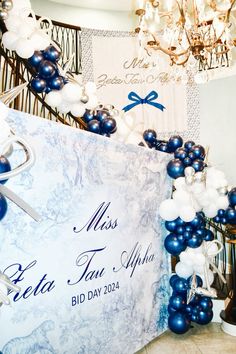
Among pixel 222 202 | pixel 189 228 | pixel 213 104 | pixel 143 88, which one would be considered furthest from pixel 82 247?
pixel 213 104

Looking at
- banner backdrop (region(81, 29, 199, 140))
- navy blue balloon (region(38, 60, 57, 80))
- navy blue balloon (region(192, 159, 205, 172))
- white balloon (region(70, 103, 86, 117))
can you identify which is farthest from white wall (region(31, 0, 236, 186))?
navy blue balloon (region(38, 60, 57, 80))

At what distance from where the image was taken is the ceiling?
6031 millimetres

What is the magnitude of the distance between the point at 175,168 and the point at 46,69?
1.35m

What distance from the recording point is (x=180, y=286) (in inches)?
117

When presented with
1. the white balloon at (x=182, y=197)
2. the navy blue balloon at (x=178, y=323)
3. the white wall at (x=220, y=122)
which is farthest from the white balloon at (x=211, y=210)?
the white wall at (x=220, y=122)

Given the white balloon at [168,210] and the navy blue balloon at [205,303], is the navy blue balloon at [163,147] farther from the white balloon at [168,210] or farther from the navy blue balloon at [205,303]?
the navy blue balloon at [205,303]

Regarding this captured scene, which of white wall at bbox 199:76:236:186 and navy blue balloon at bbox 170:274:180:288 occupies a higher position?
white wall at bbox 199:76:236:186

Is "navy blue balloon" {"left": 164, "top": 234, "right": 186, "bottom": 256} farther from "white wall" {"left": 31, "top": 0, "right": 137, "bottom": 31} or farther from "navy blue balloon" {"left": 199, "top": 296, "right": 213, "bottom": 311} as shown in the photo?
"white wall" {"left": 31, "top": 0, "right": 137, "bottom": 31}

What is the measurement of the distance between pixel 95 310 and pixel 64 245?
0.58 metres

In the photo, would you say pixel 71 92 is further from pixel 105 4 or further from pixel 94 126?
pixel 105 4

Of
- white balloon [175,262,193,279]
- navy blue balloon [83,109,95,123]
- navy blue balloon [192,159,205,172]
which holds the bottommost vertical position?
white balloon [175,262,193,279]

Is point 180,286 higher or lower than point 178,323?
higher

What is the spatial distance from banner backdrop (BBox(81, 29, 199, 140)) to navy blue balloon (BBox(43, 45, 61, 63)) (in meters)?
3.61

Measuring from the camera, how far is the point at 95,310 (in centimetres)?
232
